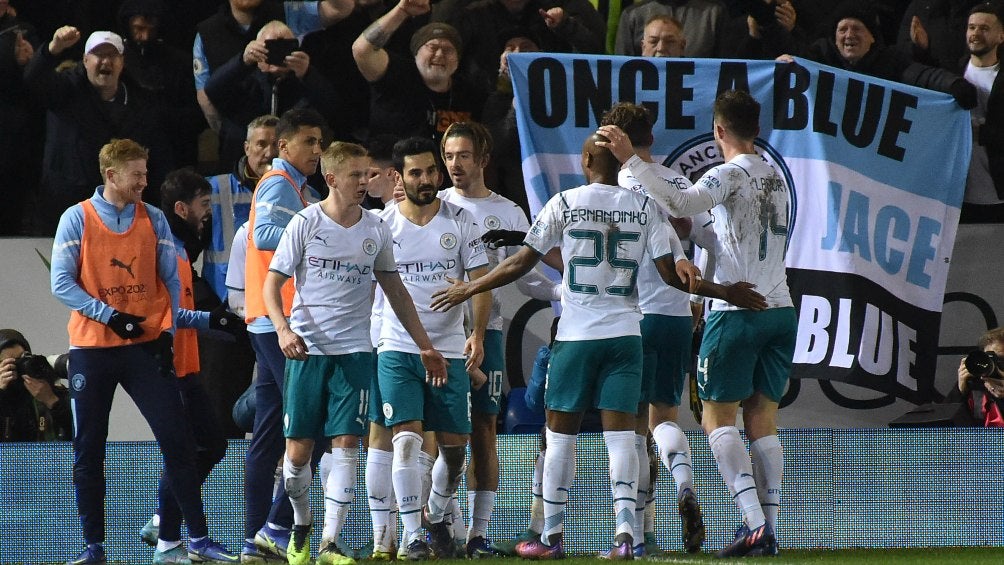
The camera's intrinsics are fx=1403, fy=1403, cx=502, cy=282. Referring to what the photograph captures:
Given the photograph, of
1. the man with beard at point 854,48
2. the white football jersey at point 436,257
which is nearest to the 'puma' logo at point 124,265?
the white football jersey at point 436,257

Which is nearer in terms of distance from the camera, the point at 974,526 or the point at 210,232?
the point at 974,526

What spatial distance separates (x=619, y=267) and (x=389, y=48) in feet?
14.7

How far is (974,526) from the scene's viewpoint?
317 inches

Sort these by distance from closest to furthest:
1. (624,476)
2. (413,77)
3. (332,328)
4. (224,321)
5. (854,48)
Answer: (624,476), (332,328), (224,321), (854,48), (413,77)

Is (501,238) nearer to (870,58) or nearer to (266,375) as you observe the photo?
(266,375)

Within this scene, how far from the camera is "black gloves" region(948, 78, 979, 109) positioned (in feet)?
29.9

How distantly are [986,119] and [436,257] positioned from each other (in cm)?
439

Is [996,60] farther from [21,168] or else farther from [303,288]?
[21,168]

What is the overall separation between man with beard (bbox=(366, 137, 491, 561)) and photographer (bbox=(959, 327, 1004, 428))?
9.78 feet

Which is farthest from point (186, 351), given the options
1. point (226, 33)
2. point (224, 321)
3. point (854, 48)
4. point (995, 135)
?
point (995, 135)

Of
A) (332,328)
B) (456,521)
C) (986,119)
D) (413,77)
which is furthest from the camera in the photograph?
(413,77)

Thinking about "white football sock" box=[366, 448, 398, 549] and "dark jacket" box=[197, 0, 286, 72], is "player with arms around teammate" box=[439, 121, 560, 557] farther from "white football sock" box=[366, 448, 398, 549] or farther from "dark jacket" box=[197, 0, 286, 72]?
"dark jacket" box=[197, 0, 286, 72]

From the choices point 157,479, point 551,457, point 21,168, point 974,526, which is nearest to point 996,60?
point 974,526

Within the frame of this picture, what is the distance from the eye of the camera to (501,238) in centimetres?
689
